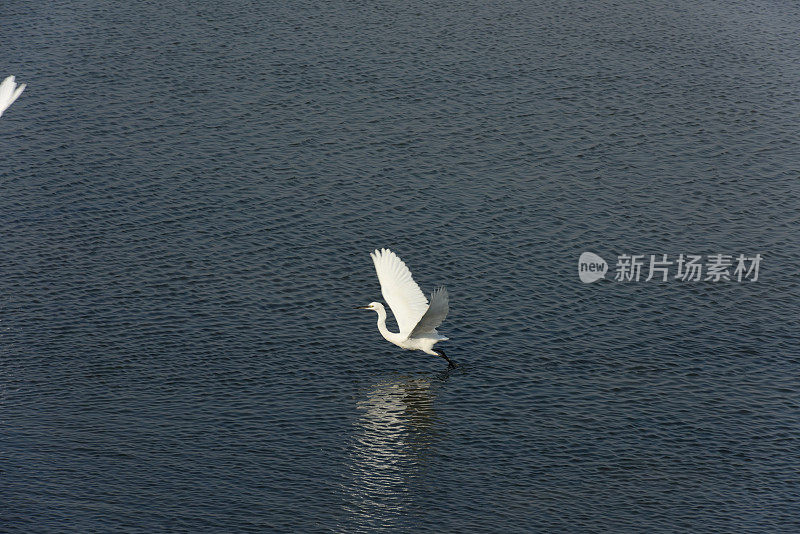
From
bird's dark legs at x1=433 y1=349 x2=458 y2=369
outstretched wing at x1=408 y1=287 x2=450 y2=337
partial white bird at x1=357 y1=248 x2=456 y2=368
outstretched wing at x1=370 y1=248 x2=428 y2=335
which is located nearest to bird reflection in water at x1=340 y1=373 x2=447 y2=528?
bird's dark legs at x1=433 y1=349 x2=458 y2=369

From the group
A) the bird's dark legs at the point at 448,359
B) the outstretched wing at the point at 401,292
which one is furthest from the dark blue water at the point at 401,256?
the outstretched wing at the point at 401,292

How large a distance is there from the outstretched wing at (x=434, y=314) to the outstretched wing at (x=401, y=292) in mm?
814

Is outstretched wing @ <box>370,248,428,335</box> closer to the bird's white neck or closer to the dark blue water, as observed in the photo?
the bird's white neck

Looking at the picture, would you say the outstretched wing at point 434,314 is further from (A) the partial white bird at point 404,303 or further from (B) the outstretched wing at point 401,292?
(B) the outstretched wing at point 401,292

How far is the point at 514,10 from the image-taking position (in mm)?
116312

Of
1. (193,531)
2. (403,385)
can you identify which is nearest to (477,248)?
(403,385)

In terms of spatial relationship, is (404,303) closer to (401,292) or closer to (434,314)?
(401,292)

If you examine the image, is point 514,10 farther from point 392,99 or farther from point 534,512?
point 534,512

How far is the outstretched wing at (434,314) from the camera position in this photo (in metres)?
57.2

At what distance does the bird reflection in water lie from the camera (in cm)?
5138

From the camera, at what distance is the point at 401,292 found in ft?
204

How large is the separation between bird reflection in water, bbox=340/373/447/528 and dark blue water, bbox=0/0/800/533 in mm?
181

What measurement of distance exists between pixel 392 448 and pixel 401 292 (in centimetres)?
955

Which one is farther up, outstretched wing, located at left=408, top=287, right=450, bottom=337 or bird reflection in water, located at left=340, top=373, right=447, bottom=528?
outstretched wing, located at left=408, top=287, right=450, bottom=337
